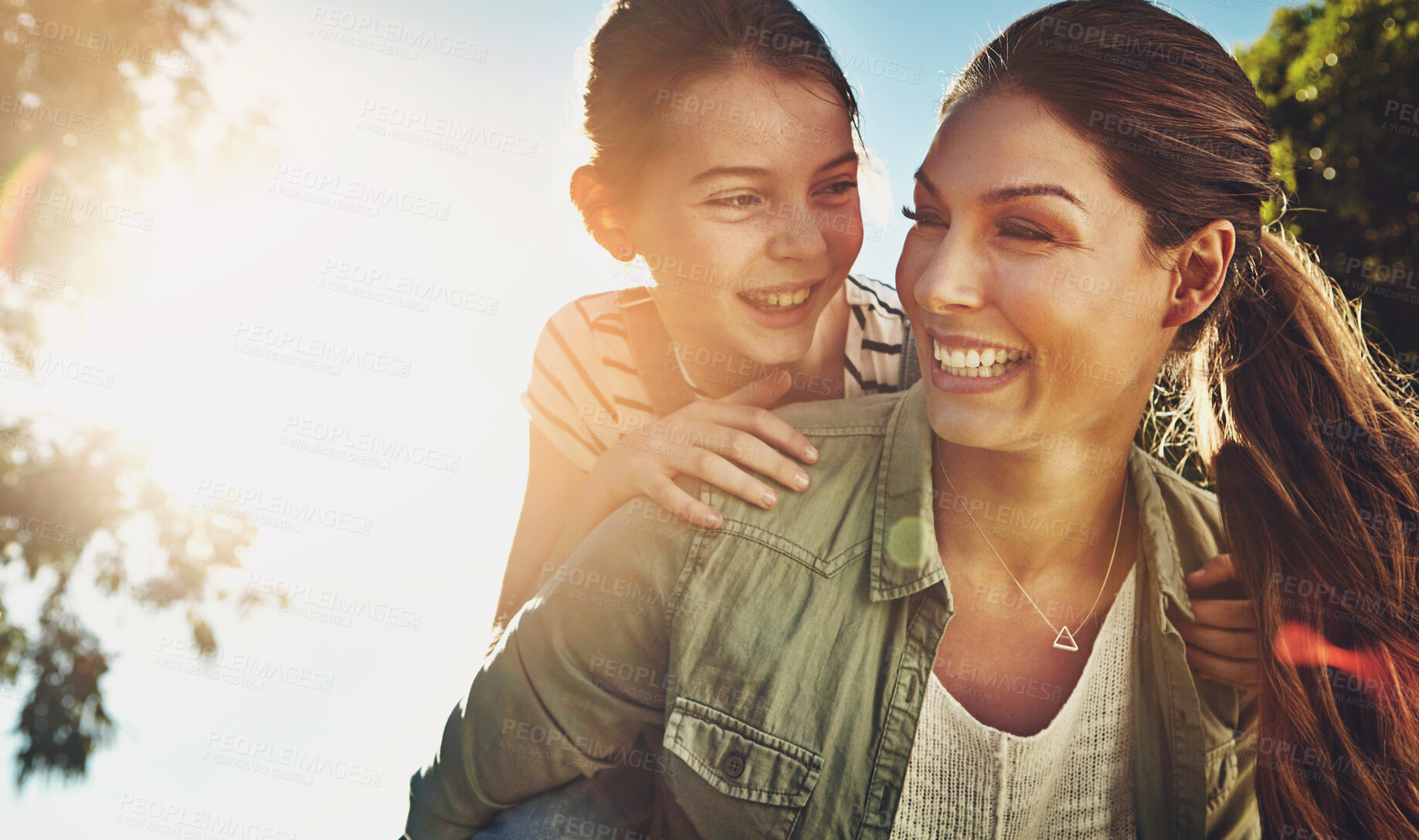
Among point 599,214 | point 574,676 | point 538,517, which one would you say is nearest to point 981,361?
point 574,676

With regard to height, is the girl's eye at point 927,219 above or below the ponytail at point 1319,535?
above

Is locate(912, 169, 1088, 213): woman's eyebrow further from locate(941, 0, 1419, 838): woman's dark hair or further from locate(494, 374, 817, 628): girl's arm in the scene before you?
locate(494, 374, 817, 628): girl's arm

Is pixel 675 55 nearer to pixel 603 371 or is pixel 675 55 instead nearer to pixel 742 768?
pixel 603 371

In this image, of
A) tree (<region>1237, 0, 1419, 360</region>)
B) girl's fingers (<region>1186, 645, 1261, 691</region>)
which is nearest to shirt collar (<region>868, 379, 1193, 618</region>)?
girl's fingers (<region>1186, 645, 1261, 691</region>)

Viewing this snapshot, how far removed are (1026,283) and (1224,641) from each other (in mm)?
1093

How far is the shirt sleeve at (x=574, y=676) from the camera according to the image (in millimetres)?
1909

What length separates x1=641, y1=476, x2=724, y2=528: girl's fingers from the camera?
1910 mm

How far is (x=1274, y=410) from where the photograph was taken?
2.11 metres

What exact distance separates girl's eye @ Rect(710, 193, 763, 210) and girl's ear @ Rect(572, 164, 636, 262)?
1.27 feet

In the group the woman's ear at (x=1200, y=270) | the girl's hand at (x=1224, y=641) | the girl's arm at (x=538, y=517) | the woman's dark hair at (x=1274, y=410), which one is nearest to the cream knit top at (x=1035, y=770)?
the girl's hand at (x=1224, y=641)

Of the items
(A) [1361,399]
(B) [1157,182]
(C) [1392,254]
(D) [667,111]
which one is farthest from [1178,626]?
(C) [1392,254]

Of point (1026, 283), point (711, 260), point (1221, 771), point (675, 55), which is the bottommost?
point (1221, 771)

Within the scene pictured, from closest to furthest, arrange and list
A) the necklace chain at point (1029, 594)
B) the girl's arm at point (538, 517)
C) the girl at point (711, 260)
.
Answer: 1. the necklace chain at point (1029, 594)
2. the girl at point (711, 260)
3. the girl's arm at point (538, 517)

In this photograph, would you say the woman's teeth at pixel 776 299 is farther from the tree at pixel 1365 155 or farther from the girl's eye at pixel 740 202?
the tree at pixel 1365 155
